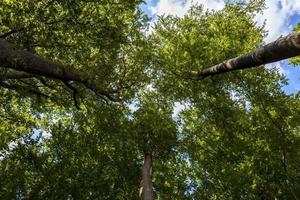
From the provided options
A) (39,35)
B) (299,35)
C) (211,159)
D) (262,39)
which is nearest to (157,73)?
(211,159)

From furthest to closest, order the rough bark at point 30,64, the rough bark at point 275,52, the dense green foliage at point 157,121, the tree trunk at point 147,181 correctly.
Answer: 1. the tree trunk at point 147,181
2. the dense green foliage at point 157,121
3. the rough bark at point 30,64
4. the rough bark at point 275,52

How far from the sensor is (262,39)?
77.9 feet

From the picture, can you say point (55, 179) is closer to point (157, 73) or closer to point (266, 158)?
point (157, 73)

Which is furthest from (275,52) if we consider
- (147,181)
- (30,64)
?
(147,181)

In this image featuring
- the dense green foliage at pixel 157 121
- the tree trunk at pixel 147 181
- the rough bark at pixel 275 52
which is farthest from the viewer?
the tree trunk at pixel 147 181

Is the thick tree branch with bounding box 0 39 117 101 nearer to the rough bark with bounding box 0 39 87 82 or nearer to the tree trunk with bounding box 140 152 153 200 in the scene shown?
the rough bark with bounding box 0 39 87 82

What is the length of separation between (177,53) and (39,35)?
9.32m

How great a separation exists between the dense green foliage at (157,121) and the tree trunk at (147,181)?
682mm

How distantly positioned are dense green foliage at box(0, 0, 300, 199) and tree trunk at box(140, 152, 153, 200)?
2.24 feet

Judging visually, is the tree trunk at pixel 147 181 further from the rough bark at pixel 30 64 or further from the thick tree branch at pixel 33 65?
the rough bark at pixel 30 64

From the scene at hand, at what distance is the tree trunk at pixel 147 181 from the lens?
1941cm

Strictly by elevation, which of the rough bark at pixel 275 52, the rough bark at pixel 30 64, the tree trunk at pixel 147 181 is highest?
the tree trunk at pixel 147 181

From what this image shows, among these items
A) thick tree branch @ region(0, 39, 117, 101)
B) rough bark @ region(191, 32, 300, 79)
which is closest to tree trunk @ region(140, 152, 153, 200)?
thick tree branch @ region(0, 39, 117, 101)

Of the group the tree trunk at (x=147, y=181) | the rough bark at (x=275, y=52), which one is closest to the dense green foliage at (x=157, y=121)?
the tree trunk at (x=147, y=181)
